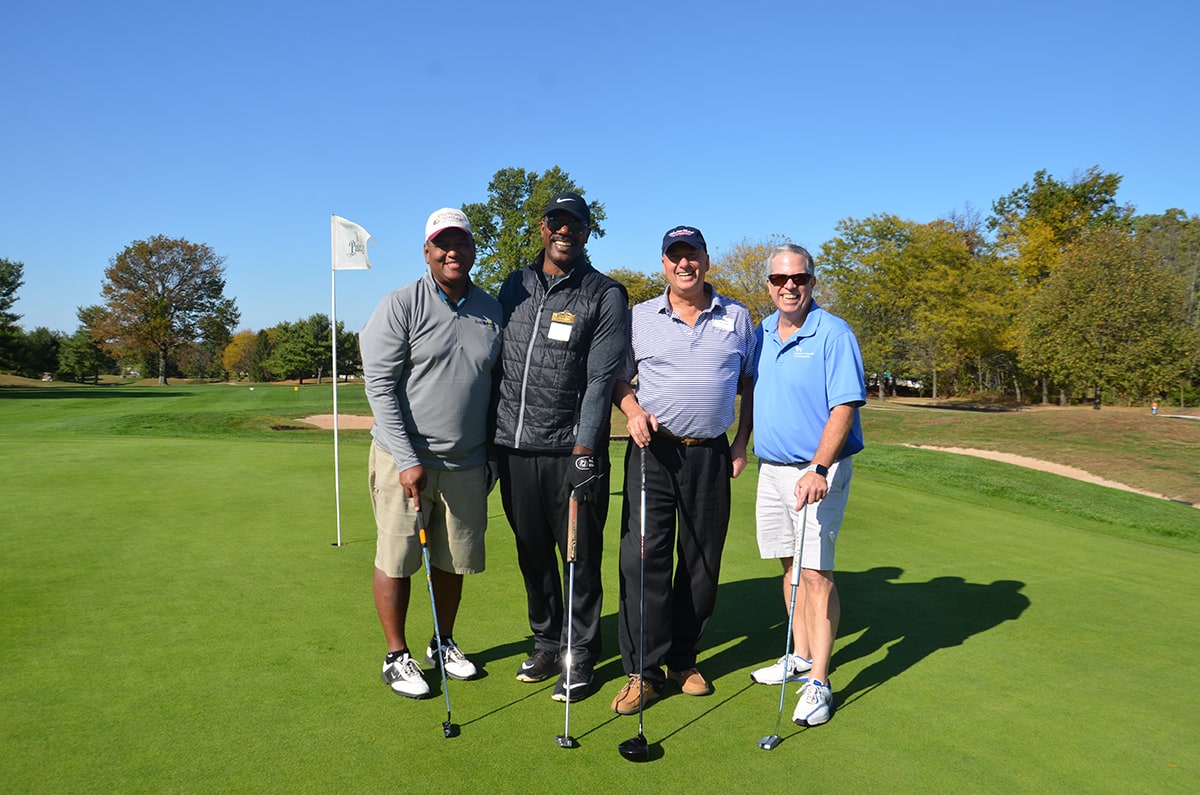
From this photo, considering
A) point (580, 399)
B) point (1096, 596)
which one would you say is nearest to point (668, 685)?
point (580, 399)

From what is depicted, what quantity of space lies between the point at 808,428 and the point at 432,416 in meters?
1.61

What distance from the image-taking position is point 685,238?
3.36 meters

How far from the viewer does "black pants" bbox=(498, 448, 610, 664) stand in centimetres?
344

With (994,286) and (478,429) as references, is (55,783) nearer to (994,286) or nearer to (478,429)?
(478,429)

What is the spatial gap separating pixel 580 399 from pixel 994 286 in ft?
132

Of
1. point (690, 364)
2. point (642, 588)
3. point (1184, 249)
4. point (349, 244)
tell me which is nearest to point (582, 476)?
point (642, 588)

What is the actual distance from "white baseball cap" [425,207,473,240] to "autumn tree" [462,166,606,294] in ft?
147

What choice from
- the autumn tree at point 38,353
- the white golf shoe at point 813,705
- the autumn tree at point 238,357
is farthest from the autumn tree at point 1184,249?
the autumn tree at point 238,357

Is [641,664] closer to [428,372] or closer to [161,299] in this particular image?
[428,372]

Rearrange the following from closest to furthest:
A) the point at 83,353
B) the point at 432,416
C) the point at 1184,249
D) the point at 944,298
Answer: the point at 432,416 < the point at 944,298 < the point at 1184,249 < the point at 83,353

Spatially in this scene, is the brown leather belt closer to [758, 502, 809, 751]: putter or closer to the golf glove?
[758, 502, 809, 751]: putter

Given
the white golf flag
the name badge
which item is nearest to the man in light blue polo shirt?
the name badge

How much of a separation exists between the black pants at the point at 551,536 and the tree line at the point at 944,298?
29.8m

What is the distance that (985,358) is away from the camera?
44.8 meters
